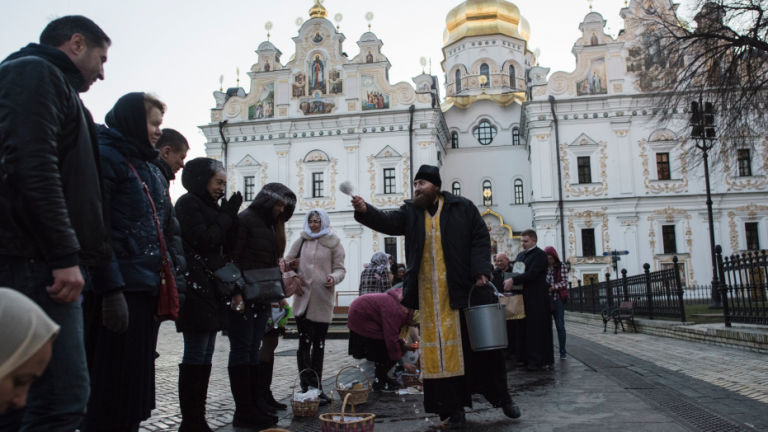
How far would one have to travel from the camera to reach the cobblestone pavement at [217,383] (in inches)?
193

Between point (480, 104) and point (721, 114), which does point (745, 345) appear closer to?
point (721, 114)

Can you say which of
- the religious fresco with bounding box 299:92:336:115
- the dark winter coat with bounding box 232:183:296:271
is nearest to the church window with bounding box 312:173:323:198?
the religious fresco with bounding box 299:92:336:115

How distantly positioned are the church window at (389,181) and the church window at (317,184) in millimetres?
3755

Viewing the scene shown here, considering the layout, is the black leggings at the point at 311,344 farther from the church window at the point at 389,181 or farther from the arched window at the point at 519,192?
the arched window at the point at 519,192

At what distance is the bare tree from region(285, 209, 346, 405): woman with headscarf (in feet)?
41.5

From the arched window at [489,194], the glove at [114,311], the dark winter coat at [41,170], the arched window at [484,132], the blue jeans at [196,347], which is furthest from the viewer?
the arched window at [484,132]

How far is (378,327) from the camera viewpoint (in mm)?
6621

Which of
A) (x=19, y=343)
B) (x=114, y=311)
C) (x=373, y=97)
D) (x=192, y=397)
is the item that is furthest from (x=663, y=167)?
(x=19, y=343)

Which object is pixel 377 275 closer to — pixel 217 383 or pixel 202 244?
pixel 217 383

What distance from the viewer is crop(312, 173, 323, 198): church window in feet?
115

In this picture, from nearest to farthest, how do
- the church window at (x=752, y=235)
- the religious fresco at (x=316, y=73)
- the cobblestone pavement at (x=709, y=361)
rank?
the cobblestone pavement at (x=709, y=361) → the church window at (x=752, y=235) → the religious fresco at (x=316, y=73)

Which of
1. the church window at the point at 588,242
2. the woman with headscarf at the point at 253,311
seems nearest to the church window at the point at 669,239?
the church window at the point at 588,242

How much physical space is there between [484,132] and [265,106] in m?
14.0

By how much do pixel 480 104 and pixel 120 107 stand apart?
3742 centimetres
